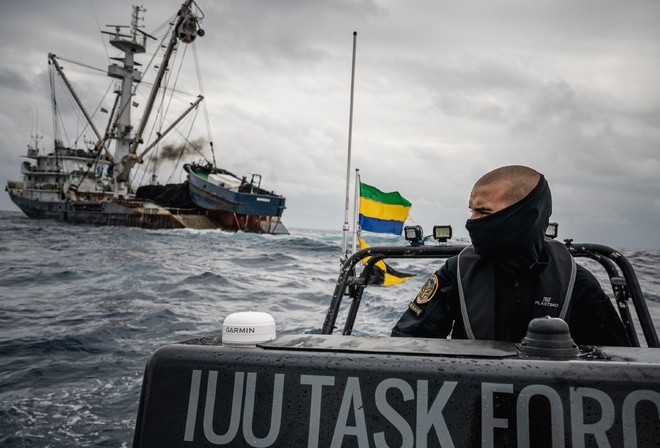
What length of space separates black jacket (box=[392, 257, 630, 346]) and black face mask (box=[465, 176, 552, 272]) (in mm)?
136

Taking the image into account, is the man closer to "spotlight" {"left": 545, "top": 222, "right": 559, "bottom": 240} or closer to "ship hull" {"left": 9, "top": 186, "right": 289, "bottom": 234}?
"spotlight" {"left": 545, "top": 222, "right": 559, "bottom": 240}

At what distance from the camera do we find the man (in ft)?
Result: 5.74

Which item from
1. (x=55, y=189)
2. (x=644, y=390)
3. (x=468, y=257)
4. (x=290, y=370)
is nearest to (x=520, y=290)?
(x=468, y=257)

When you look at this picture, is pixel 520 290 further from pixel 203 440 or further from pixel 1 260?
pixel 1 260

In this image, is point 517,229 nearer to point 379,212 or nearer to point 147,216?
point 379,212

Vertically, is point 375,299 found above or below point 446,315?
below

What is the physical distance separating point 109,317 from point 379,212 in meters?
4.44

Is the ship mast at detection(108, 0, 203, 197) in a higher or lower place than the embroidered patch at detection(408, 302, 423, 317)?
higher

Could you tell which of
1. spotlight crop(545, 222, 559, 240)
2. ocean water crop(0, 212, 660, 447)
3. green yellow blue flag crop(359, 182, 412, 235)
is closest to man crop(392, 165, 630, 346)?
spotlight crop(545, 222, 559, 240)

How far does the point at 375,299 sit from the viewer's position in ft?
34.3

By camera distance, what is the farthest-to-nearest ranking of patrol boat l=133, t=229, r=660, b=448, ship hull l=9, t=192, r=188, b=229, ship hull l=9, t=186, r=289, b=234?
ship hull l=9, t=186, r=289, b=234
ship hull l=9, t=192, r=188, b=229
patrol boat l=133, t=229, r=660, b=448

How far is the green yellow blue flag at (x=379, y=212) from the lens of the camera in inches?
324

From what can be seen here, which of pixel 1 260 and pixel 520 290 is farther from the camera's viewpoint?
pixel 1 260

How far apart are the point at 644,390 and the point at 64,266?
15.6 meters
